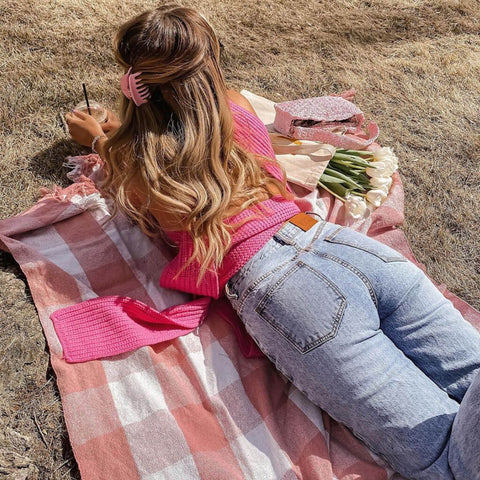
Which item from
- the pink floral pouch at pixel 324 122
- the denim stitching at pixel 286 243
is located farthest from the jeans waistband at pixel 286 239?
the pink floral pouch at pixel 324 122

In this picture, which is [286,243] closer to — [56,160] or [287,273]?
[287,273]

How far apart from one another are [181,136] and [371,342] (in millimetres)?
888

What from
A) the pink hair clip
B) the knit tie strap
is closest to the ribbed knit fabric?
the knit tie strap

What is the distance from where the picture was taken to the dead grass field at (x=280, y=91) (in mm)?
1744

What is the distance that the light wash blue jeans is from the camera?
1.50m

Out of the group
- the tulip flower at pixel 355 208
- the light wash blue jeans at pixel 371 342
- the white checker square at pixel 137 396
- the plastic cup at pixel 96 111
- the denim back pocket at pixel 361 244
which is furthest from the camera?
the plastic cup at pixel 96 111

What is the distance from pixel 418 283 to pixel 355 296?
10.3 inches

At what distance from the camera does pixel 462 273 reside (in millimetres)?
2365

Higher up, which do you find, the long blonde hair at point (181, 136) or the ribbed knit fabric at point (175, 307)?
the long blonde hair at point (181, 136)

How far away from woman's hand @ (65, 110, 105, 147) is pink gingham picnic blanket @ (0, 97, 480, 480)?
48cm

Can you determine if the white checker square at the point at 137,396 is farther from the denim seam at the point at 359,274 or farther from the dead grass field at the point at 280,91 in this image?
the denim seam at the point at 359,274

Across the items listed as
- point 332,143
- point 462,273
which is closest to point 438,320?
point 462,273

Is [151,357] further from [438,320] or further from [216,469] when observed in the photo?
[438,320]

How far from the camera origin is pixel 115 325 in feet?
5.92
